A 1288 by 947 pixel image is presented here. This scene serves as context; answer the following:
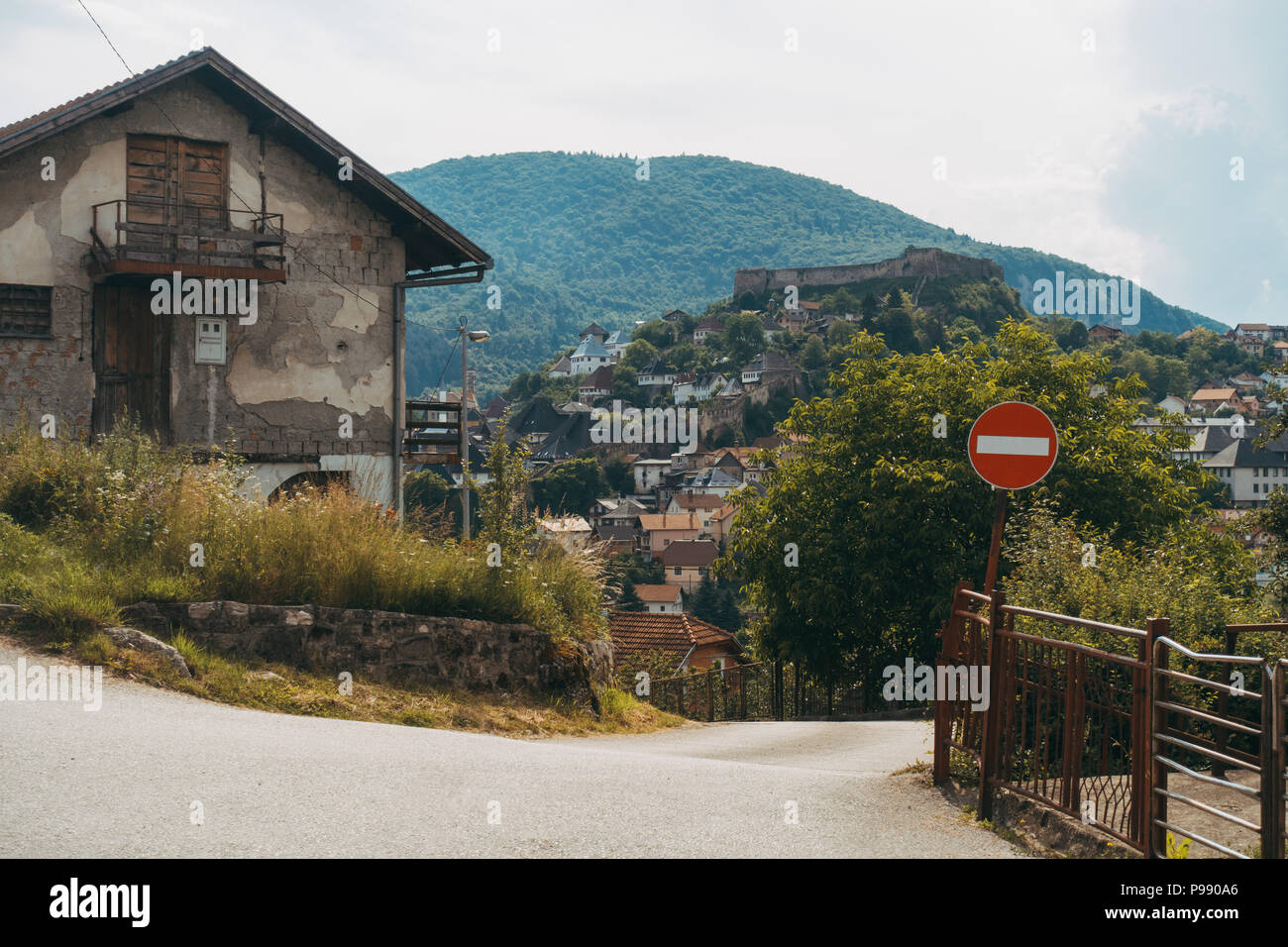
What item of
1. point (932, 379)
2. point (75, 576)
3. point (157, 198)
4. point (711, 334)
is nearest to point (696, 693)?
point (932, 379)

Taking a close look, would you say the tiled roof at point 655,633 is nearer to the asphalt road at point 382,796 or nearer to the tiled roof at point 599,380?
the asphalt road at point 382,796

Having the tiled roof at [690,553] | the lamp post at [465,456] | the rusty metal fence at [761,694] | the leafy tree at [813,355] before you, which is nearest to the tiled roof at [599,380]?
the leafy tree at [813,355]

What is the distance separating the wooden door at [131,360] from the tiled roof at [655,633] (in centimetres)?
1474

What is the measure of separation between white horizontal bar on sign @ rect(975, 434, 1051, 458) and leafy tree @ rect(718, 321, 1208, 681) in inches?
714

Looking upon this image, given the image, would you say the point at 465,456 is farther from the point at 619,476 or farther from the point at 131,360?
the point at 619,476

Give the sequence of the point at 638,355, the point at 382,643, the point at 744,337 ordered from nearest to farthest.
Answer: the point at 382,643, the point at 744,337, the point at 638,355

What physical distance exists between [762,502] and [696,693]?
5326 mm

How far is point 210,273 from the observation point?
19266mm

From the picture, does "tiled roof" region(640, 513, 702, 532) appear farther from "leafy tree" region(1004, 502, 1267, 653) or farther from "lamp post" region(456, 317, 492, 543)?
"leafy tree" region(1004, 502, 1267, 653)

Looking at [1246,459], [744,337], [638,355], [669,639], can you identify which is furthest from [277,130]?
[638,355]

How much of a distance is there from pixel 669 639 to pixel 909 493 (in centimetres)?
1132

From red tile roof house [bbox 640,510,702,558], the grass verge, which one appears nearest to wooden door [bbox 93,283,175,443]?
the grass verge

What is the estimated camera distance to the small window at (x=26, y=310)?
1867 cm
